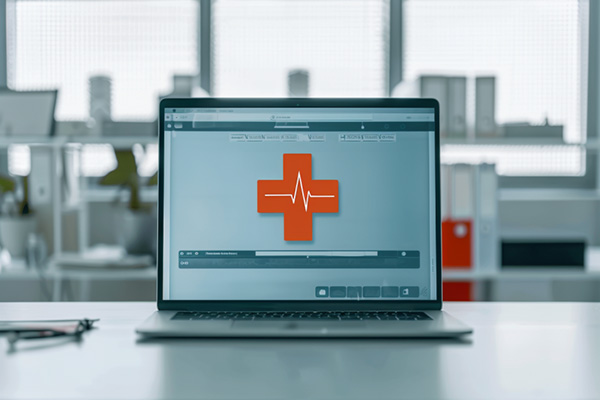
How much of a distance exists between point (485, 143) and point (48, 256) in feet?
5.45

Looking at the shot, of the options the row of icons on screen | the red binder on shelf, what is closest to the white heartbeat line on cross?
the row of icons on screen

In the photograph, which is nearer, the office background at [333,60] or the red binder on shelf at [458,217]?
the red binder on shelf at [458,217]

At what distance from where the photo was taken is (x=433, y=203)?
0.78 meters

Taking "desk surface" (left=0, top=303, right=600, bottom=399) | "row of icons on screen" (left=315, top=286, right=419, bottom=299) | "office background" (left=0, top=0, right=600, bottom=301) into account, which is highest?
"office background" (left=0, top=0, right=600, bottom=301)

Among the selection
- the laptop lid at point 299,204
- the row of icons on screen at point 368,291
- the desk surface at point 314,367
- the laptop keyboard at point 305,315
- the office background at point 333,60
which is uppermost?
the office background at point 333,60

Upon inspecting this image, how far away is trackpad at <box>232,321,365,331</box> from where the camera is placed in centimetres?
68

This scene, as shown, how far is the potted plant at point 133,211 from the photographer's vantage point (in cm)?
195

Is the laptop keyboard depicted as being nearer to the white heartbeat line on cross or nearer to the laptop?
the laptop

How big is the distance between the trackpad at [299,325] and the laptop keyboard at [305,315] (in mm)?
19

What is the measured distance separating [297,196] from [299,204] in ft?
0.04

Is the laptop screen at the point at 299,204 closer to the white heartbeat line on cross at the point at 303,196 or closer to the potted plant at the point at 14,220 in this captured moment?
the white heartbeat line on cross at the point at 303,196

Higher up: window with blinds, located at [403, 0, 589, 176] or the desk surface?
window with blinds, located at [403, 0, 589, 176]

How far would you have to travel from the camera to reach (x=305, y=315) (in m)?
0.75

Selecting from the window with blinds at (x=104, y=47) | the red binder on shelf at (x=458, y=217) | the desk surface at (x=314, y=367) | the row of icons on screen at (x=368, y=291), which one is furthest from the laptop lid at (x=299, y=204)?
the window with blinds at (x=104, y=47)
